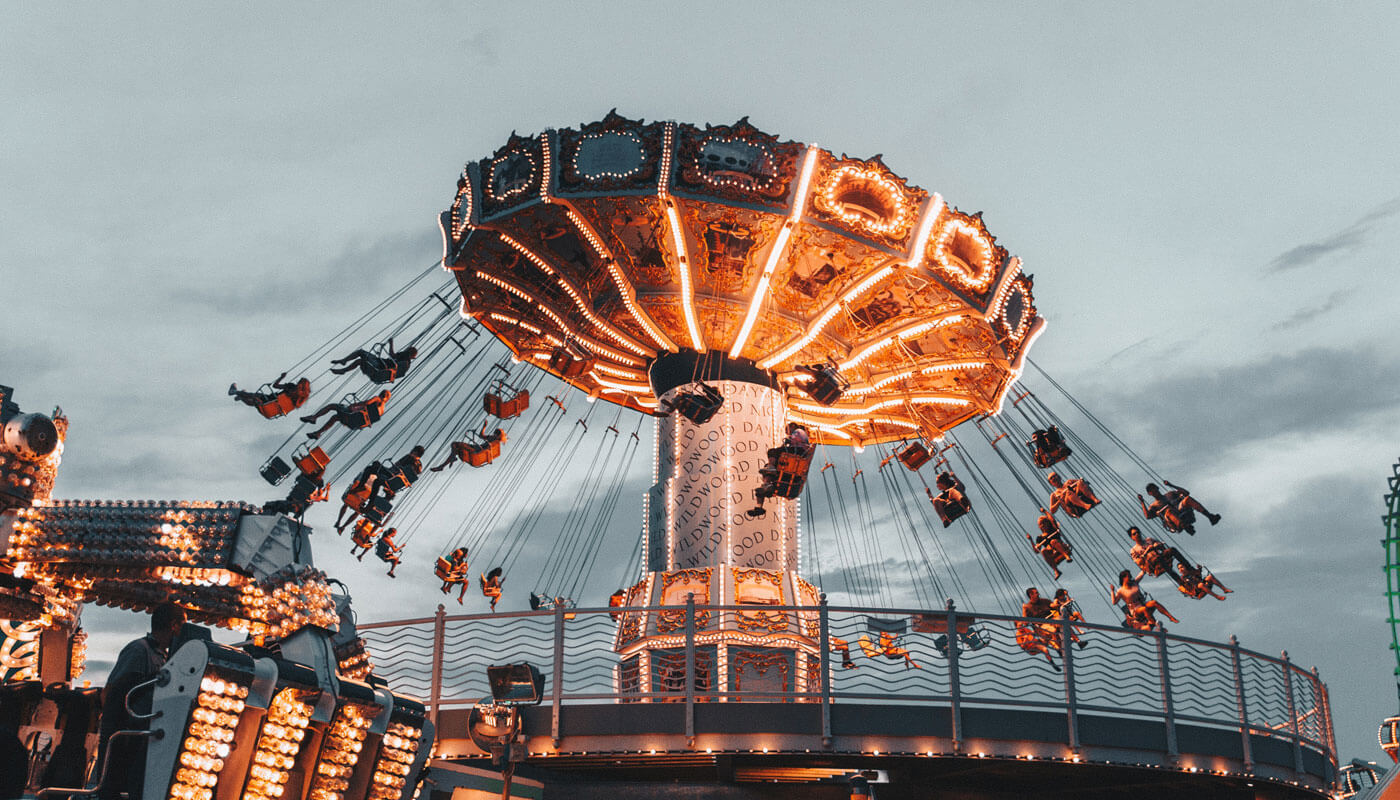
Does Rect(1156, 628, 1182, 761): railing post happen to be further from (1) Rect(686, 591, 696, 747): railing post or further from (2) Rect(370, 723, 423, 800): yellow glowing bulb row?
(2) Rect(370, 723, 423, 800): yellow glowing bulb row

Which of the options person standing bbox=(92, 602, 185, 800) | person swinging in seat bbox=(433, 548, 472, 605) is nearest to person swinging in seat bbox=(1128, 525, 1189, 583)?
person swinging in seat bbox=(433, 548, 472, 605)

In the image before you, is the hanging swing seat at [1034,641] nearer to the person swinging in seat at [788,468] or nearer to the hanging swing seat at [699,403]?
the person swinging in seat at [788,468]

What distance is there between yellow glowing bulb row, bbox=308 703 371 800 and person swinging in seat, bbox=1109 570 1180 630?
44.4 feet

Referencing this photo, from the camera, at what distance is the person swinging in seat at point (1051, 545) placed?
2094 centimetres

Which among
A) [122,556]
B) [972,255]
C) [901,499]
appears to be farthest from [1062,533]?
[122,556]

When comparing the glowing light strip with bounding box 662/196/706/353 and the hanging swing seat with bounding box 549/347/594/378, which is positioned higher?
the glowing light strip with bounding box 662/196/706/353

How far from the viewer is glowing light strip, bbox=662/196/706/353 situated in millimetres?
18500

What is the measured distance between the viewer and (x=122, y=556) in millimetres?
11719

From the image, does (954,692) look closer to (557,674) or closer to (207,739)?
(557,674)

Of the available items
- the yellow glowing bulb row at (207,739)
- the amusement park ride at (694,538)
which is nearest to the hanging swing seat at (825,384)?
the amusement park ride at (694,538)

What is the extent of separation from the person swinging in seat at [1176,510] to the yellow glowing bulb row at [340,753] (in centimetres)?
1449

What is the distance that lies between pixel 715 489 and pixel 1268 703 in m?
8.13

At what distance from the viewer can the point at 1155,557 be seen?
1983 centimetres

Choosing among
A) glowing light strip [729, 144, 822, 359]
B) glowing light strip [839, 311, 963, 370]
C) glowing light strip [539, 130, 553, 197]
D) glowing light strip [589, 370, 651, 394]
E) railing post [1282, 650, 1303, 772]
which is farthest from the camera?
glowing light strip [589, 370, 651, 394]
